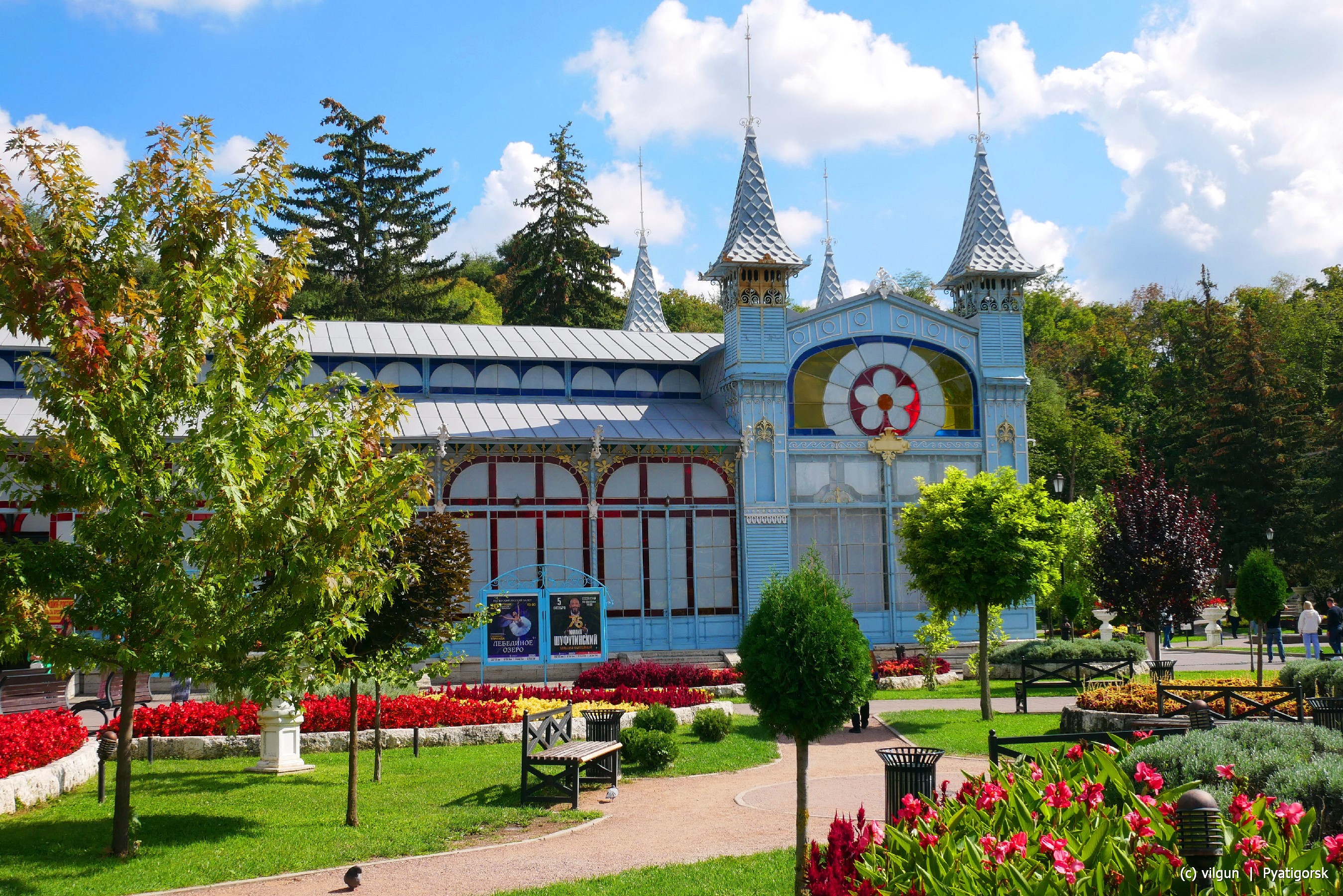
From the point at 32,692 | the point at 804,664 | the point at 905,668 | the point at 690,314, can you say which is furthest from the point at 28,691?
the point at 690,314

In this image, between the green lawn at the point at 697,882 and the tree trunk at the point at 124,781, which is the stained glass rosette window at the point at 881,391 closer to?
the green lawn at the point at 697,882

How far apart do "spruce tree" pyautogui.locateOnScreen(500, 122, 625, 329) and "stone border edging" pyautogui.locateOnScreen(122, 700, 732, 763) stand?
3896 cm

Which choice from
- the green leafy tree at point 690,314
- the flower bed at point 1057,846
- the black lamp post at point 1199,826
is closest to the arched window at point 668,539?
the flower bed at point 1057,846

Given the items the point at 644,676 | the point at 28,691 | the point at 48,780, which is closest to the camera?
the point at 48,780

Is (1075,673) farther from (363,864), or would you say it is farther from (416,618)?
(363,864)

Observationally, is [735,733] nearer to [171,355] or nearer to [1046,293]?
[171,355]

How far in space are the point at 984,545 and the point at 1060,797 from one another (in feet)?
43.2

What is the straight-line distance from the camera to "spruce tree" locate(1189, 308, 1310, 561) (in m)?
48.0

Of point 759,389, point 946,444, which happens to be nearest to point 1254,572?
point 946,444

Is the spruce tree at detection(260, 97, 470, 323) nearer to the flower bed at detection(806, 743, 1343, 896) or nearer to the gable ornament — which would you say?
the gable ornament

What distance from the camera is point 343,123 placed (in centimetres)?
5406

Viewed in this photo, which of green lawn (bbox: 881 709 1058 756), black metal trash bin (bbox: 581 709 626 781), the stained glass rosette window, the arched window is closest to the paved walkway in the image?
black metal trash bin (bbox: 581 709 626 781)

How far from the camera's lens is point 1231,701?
14703mm

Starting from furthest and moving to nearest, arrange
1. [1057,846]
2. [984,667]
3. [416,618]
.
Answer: [984,667], [416,618], [1057,846]
